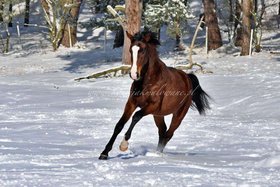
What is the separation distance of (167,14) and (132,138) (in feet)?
74.5

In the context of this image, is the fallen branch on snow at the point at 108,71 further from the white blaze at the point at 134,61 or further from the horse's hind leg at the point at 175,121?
the white blaze at the point at 134,61

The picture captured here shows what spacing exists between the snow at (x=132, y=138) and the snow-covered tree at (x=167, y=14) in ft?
20.8

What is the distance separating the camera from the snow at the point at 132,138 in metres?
5.96

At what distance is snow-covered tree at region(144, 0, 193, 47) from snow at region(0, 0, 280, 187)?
6340 mm

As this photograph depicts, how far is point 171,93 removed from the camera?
25.8ft

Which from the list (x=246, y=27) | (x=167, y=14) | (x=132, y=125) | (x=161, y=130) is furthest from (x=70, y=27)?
(x=132, y=125)

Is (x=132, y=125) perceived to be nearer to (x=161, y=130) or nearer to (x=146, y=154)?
(x=146, y=154)

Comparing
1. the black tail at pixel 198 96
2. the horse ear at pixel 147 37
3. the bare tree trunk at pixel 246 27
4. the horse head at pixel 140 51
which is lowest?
the bare tree trunk at pixel 246 27

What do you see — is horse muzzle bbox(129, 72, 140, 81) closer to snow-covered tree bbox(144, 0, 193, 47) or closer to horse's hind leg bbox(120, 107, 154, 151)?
horse's hind leg bbox(120, 107, 154, 151)

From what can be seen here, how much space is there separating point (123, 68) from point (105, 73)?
1.00 meters

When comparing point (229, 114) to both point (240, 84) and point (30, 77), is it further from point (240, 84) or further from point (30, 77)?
point (30, 77)

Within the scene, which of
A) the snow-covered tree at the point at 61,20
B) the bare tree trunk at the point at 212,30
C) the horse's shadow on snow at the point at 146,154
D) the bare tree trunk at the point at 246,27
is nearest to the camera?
the horse's shadow on snow at the point at 146,154

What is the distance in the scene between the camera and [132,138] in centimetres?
1037

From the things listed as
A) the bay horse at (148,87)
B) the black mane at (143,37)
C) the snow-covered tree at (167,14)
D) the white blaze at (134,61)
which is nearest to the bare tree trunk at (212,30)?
the snow-covered tree at (167,14)
